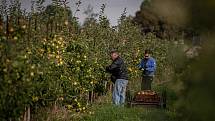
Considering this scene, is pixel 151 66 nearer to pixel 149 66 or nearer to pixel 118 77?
pixel 149 66

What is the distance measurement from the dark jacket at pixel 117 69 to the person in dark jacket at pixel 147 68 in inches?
95.0

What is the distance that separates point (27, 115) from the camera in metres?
9.25

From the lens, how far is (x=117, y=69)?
565 inches

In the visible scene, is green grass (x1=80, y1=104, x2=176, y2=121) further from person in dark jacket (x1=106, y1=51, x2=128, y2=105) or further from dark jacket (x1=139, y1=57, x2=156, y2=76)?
dark jacket (x1=139, y1=57, x2=156, y2=76)

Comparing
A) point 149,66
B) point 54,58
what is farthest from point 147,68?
point 54,58

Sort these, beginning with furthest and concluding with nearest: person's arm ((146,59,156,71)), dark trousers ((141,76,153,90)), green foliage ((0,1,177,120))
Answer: dark trousers ((141,76,153,90))
person's arm ((146,59,156,71))
green foliage ((0,1,177,120))

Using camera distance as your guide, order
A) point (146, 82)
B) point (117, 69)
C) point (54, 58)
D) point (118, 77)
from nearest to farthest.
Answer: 1. point (54, 58)
2. point (117, 69)
3. point (118, 77)
4. point (146, 82)

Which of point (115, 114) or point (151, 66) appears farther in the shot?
point (151, 66)

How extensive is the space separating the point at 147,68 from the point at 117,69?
2846mm

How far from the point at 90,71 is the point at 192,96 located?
10.6 metres

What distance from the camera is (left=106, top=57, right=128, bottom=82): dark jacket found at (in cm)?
1426

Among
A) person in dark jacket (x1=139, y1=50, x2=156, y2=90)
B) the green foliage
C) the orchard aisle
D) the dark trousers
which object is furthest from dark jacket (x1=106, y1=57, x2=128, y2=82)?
the dark trousers

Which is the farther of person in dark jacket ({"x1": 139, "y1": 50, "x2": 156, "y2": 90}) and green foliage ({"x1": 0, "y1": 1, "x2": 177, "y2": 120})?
person in dark jacket ({"x1": 139, "y1": 50, "x2": 156, "y2": 90})

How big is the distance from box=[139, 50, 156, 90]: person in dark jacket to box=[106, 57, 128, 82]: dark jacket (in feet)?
7.91
